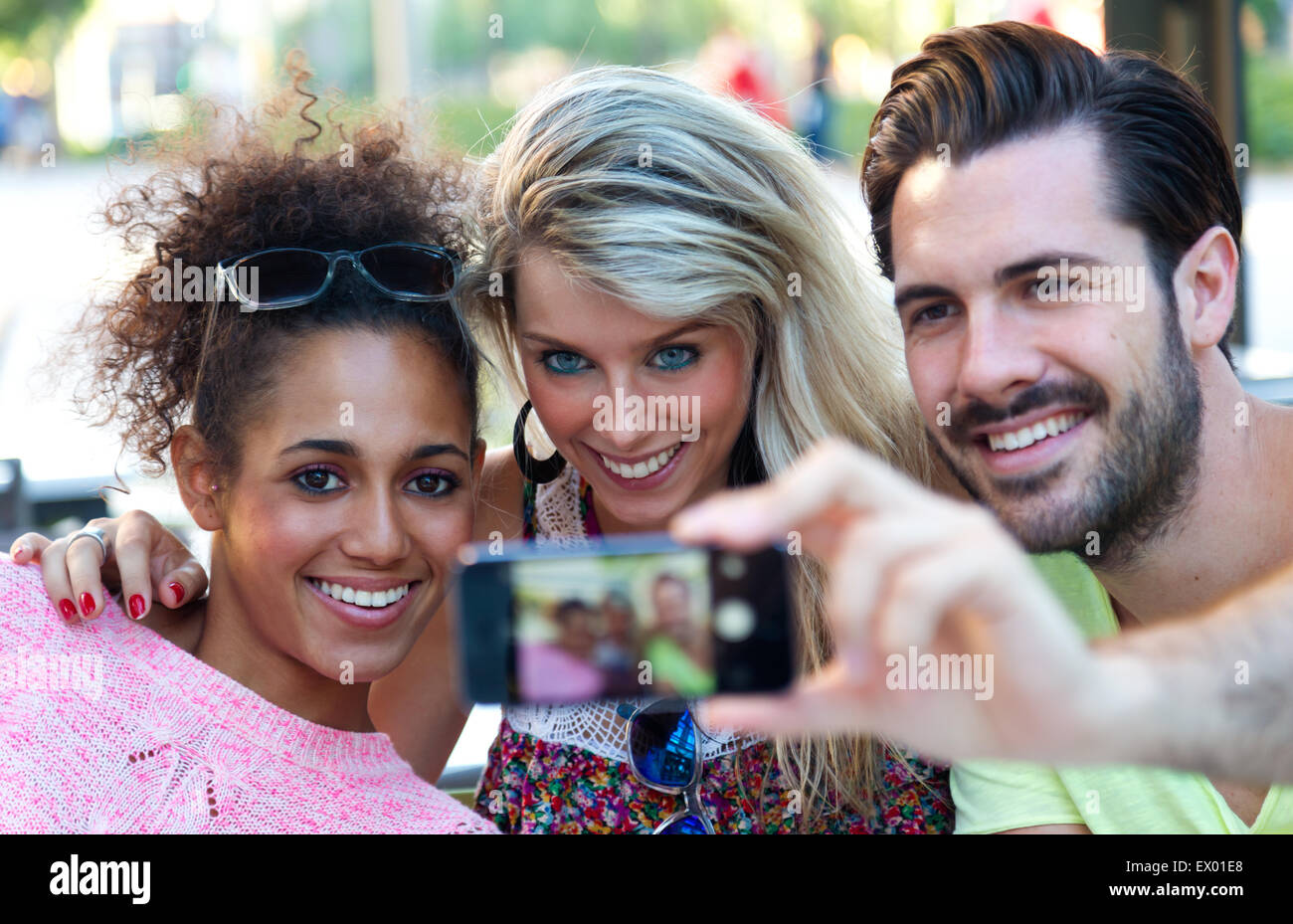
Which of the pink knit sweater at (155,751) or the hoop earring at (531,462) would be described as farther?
the hoop earring at (531,462)

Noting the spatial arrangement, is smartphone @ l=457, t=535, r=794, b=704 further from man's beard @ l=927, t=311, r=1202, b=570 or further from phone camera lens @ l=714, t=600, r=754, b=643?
man's beard @ l=927, t=311, r=1202, b=570

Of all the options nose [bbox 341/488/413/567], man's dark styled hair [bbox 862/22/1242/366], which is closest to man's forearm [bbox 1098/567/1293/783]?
man's dark styled hair [bbox 862/22/1242/366]

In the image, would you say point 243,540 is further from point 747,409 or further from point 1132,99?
point 1132,99

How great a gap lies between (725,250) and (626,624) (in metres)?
1.25

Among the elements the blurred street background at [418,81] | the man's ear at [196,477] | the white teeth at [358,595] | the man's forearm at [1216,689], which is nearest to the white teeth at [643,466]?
the blurred street background at [418,81]

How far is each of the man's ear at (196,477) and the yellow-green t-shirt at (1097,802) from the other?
1425 mm

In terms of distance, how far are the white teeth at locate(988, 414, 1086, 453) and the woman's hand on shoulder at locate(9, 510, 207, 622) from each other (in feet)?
4.89

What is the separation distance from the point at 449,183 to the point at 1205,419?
151 cm

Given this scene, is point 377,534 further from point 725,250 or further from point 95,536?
point 725,250

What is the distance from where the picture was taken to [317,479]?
6.91 feet

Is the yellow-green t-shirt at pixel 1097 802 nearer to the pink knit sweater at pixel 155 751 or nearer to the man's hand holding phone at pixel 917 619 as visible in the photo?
the pink knit sweater at pixel 155 751

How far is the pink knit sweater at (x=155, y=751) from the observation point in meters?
1.99

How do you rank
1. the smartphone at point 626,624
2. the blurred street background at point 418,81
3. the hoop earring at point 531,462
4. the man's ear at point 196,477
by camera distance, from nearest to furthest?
the smartphone at point 626,624 → the man's ear at point 196,477 → the hoop earring at point 531,462 → the blurred street background at point 418,81

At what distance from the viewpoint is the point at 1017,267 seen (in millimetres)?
2045
